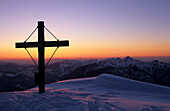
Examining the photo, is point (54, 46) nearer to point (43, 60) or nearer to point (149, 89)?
point (43, 60)

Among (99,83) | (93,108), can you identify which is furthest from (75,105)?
(99,83)

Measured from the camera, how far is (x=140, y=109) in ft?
17.9

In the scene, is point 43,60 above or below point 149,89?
above

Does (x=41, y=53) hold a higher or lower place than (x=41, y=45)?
lower

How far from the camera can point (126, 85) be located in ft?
33.0

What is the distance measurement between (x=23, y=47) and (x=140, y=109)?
7.66m

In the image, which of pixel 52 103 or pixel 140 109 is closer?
pixel 140 109

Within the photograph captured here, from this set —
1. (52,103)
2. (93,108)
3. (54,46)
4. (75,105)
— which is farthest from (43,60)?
(93,108)

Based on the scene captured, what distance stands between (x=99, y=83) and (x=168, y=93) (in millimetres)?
4652

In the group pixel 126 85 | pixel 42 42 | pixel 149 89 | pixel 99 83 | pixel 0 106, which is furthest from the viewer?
pixel 99 83

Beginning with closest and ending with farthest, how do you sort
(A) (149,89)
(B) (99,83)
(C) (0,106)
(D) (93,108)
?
(D) (93,108), (C) (0,106), (A) (149,89), (B) (99,83)

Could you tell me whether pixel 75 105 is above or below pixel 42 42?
below

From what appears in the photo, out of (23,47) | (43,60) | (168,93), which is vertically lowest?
(168,93)

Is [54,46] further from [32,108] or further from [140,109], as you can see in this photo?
[140,109]
